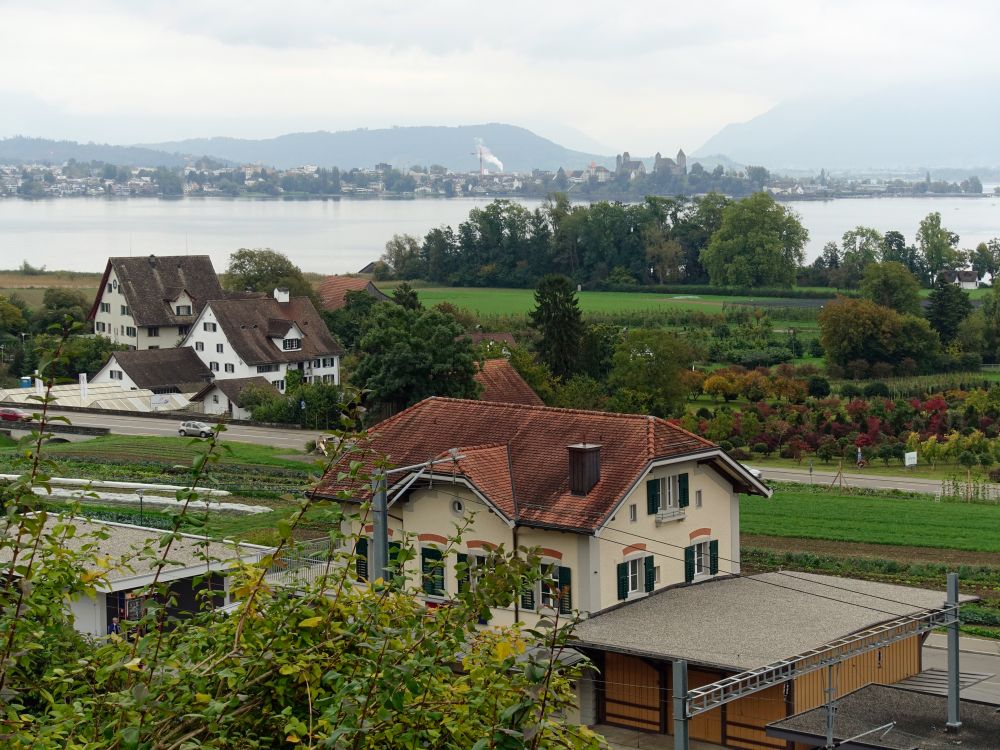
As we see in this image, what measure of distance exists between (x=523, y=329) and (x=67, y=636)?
7739 cm

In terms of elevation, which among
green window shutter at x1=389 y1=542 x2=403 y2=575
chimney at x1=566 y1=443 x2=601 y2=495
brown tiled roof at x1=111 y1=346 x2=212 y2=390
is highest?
green window shutter at x1=389 y1=542 x2=403 y2=575

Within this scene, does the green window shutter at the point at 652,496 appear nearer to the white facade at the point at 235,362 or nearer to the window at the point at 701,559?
the window at the point at 701,559

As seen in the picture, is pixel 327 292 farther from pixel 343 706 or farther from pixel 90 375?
pixel 343 706

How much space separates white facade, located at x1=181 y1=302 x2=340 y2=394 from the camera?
7131cm

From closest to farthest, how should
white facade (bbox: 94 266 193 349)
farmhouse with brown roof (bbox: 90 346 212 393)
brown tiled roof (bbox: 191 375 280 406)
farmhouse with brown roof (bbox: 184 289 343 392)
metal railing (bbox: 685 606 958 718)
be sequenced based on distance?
1. metal railing (bbox: 685 606 958 718)
2. brown tiled roof (bbox: 191 375 280 406)
3. farmhouse with brown roof (bbox: 90 346 212 393)
4. farmhouse with brown roof (bbox: 184 289 343 392)
5. white facade (bbox: 94 266 193 349)

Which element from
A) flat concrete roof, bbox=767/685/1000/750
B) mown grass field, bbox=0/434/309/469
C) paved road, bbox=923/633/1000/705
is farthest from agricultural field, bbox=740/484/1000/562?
mown grass field, bbox=0/434/309/469

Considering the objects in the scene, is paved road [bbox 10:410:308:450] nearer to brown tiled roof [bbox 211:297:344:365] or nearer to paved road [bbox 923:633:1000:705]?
brown tiled roof [bbox 211:297:344:365]

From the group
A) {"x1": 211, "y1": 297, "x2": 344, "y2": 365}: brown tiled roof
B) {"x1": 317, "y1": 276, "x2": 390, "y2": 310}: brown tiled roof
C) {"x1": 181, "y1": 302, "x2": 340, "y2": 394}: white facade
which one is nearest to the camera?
{"x1": 181, "y1": 302, "x2": 340, "y2": 394}: white facade

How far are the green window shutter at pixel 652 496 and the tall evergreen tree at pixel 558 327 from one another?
3759 centimetres

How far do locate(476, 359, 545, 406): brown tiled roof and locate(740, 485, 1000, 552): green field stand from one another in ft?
35.6

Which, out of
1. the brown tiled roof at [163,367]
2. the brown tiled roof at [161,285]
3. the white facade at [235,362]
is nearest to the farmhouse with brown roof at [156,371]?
the brown tiled roof at [163,367]

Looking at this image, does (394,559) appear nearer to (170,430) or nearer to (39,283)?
(170,430)

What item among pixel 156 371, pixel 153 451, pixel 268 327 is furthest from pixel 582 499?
pixel 268 327

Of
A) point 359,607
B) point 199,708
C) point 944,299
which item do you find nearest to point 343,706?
point 199,708
